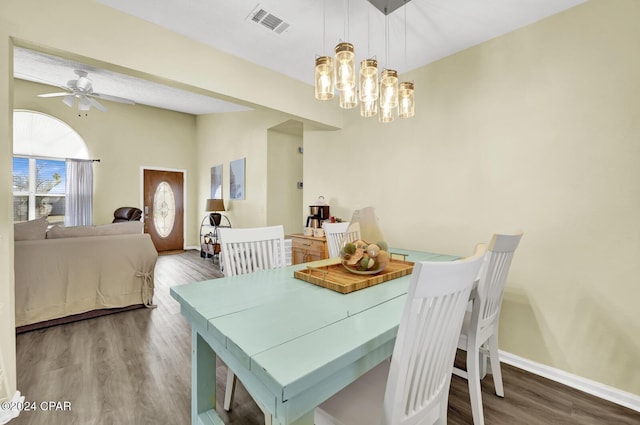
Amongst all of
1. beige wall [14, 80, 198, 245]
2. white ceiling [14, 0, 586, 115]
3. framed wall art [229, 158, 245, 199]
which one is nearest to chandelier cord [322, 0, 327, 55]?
white ceiling [14, 0, 586, 115]

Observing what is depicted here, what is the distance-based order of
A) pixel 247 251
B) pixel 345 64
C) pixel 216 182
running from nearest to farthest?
pixel 345 64 → pixel 247 251 → pixel 216 182

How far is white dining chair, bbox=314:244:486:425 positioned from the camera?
0.81m

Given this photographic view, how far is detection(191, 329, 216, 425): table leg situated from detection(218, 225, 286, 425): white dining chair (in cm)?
40

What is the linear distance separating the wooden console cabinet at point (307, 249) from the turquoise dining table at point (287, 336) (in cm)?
160

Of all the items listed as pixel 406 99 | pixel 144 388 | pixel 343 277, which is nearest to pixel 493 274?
pixel 343 277

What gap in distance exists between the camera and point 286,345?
34.1 inches

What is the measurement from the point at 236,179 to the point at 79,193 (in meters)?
3.09

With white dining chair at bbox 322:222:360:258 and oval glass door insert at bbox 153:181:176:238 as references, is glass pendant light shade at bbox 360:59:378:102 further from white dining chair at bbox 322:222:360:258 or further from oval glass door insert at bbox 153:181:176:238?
oval glass door insert at bbox 153:181:176:238

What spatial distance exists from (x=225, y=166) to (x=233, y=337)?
574 centimetres

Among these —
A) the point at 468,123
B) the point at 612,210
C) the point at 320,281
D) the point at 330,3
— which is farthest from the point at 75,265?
the point at 612,210

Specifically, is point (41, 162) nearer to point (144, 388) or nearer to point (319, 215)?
point (319, 215)

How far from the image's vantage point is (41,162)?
5414mm

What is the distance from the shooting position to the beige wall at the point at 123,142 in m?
5.39

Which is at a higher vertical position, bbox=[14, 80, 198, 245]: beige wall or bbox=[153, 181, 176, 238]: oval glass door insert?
bbox=[14, 80, 198, 245]: beige wall
